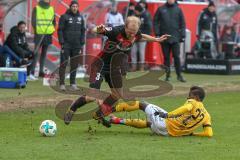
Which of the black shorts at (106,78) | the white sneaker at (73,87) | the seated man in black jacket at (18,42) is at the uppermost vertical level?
the seated man in black jacket at (18,42)

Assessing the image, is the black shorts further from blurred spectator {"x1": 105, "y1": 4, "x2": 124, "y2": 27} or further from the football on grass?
blurred spectator {"x1": 105, "y1": 4, "x2": 124, "y2": 27}

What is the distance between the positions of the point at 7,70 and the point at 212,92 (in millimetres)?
5101

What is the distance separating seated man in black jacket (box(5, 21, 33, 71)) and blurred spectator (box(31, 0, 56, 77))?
2.56 feet

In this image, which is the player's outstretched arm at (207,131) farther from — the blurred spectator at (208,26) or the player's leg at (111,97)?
the blurred spectator at (208,26)

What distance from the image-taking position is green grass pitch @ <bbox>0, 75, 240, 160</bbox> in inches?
398

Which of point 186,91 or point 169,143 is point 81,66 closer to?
point 186,91

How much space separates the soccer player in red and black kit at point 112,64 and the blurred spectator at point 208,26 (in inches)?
516

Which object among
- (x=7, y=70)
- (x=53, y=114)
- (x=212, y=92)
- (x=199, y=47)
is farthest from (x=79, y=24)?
(x=199, y=47)

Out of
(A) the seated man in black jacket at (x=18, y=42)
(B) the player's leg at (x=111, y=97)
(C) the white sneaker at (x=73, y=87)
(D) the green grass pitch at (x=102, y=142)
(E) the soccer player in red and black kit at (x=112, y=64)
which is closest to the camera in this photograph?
(D) the green grass pitch at (x=102, y=142)

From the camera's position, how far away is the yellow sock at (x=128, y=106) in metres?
12.6

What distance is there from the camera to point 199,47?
26.4 meters

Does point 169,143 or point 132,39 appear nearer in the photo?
point 169,143

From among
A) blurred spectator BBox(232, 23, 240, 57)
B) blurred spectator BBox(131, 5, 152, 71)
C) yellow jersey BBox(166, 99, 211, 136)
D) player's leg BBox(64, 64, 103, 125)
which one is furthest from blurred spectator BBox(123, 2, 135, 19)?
yellow jersey BBox(166, 99, 211, 136)

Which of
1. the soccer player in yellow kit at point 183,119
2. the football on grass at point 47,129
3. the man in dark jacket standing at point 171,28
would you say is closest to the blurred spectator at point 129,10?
the man in dark jacket standing at point 171,28
